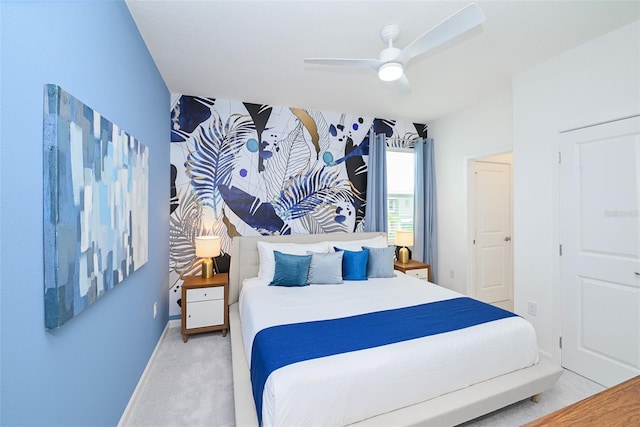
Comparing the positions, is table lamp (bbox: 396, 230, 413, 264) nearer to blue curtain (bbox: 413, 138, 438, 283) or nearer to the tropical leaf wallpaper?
blue curtain (bbox: 413, 138, 438, 283)

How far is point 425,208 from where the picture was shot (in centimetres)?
430

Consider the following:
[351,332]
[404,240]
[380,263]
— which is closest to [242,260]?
[380,263]

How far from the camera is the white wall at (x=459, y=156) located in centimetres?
339

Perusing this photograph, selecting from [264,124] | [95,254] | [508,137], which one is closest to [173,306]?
[95,254]

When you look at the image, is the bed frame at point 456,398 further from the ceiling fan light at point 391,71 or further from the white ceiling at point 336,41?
the white ceiling at point 336,41

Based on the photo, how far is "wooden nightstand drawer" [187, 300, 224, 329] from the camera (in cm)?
293

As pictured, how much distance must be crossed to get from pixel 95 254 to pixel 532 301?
362 centimetres

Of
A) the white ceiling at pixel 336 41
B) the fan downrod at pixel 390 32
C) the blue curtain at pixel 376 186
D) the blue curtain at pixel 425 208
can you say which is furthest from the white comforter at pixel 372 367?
the white ceiling at pixel 336 41

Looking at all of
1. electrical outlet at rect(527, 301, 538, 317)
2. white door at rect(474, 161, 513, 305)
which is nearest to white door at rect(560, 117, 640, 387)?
electrical outlet at rect(527, 301, 538, 317)

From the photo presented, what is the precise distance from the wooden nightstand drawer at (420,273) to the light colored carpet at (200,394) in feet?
5.60

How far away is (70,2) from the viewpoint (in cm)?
120

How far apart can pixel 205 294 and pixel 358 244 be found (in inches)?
73.7

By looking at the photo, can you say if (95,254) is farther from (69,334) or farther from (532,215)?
(532,215)

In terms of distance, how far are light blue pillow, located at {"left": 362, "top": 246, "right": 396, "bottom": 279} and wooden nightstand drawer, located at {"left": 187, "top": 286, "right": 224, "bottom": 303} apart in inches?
66.5
